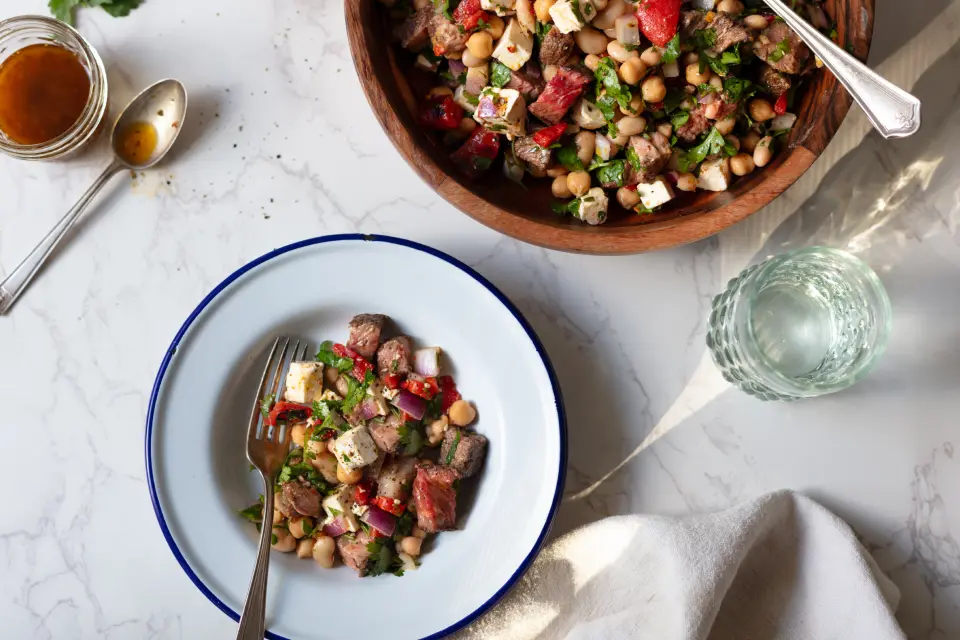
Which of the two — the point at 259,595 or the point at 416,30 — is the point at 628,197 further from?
the point at 259,595

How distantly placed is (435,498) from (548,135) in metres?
0.75

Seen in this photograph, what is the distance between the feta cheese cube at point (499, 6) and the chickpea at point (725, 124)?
444 millimetres

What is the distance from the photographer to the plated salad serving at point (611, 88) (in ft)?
4.57

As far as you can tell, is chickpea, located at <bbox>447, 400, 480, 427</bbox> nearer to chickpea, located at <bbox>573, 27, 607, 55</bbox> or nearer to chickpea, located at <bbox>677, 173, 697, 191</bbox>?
chickpea, located at <bbox>677, 173, 697, 191</bbox>

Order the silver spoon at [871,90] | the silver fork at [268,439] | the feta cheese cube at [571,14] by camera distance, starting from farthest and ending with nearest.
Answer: the silver fork at [268,439]
the feta cheese cube at [571,14]
the silver spoon at [871,90]

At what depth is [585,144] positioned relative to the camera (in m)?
1.49

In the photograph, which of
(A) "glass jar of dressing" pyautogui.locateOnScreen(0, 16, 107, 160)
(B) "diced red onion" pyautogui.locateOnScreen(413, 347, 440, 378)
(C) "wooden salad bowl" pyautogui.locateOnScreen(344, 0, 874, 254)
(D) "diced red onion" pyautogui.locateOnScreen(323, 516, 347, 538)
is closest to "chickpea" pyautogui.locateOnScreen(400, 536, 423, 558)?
(D) "diced red onion" pyautogui.locateOnScreen(323, 516, 347, 538)

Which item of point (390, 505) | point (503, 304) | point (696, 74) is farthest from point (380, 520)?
point (696, 74)

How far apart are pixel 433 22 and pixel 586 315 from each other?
27.1 inches

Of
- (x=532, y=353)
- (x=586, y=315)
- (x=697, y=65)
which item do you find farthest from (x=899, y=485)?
(x=697, y=65)

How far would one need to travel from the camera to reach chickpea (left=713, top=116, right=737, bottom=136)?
1439 mm

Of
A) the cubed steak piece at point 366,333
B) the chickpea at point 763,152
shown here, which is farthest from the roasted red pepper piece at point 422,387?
the chickpea at point 763,152

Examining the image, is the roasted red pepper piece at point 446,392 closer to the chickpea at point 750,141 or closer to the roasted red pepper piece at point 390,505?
the roasted red pepper piece at point 390,505

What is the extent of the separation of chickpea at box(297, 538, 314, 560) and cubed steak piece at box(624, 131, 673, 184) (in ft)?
3.28
